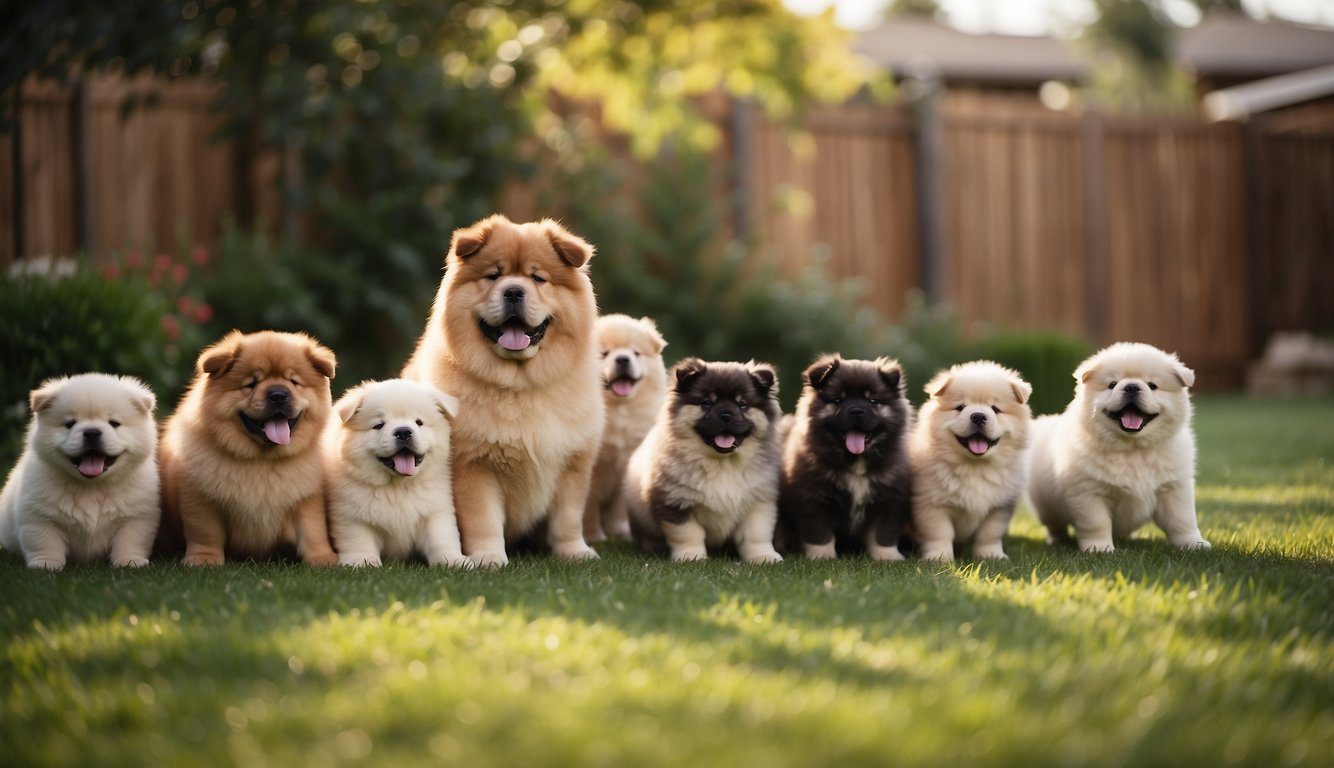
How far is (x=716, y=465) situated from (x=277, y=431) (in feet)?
6.13

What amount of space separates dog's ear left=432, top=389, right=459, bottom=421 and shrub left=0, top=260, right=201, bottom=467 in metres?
3.25

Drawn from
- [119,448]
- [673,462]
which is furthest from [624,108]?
[119,448]

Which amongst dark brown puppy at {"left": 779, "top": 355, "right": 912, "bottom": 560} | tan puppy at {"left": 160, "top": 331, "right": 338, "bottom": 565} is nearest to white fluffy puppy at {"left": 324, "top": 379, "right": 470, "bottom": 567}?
tan puppy at {"left": 160, "top": 331, "right": 338, "bottom": 565}

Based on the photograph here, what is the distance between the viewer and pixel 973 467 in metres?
4.94

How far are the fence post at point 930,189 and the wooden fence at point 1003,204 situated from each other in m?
0.02

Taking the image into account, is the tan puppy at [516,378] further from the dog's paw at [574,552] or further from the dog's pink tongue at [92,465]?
the dog's pink tongue at [92,465]

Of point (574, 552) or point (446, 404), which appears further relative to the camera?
point (574, 552)

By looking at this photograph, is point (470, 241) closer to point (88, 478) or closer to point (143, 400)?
point (143, 400)

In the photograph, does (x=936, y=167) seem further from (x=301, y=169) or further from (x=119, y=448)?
(x=119, y=448)

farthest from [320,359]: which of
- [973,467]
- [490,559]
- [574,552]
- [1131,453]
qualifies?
[1131,453]

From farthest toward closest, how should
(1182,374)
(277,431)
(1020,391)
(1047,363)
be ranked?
(1047,363) < (1020,391) < (1182,374) < (277,431)

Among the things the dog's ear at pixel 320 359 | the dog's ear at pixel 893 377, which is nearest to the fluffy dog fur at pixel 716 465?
the dog's ear at pixel 893 377

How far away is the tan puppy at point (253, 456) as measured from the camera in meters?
4.52

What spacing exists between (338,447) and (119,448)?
84cm
